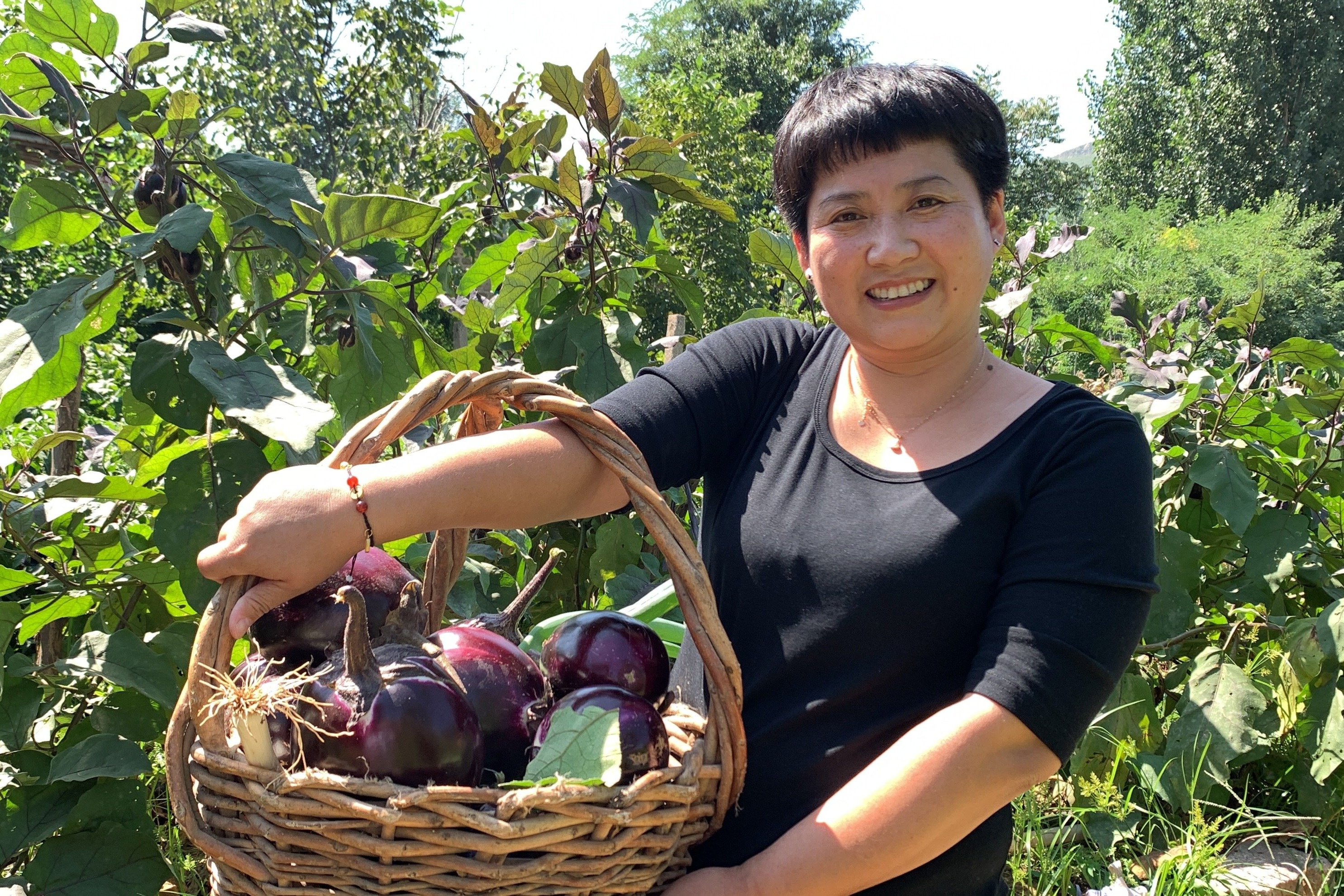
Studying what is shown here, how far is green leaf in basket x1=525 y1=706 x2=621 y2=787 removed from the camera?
0.79m

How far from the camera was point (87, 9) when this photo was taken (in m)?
1.41

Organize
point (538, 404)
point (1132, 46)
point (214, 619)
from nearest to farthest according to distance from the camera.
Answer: point (214, 619)
point (538, 404)
point (1132, 46)

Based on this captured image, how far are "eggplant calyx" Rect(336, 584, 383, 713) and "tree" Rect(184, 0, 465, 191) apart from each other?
6.10 meters

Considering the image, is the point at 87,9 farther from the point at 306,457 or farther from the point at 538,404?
the point at 538,404

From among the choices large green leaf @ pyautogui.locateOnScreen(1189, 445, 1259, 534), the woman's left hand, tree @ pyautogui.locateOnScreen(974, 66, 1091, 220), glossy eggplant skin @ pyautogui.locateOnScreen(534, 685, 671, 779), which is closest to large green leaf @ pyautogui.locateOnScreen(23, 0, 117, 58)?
glossy eggplant skin @ pyautogui.locateOnScreen(534, 685, 671, 779)

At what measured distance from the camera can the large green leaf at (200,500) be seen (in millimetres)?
1318

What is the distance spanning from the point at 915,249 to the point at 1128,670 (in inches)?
65.8

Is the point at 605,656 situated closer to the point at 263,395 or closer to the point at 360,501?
the point at 360,501

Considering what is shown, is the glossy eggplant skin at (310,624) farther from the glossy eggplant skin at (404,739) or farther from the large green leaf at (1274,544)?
the large green leaf at (1274,544)

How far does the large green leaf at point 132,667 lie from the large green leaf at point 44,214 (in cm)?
53

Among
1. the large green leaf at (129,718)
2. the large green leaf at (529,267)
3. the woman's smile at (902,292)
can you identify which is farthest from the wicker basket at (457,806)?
the large green leaf at (529,267)

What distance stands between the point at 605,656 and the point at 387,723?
9.3 inches

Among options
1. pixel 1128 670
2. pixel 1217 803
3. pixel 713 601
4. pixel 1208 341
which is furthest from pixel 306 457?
pixel 1208 341

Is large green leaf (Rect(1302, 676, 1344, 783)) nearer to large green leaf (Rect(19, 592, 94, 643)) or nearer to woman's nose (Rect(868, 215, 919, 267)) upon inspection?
woman's nose (Rect(868, 215, 919, 267))
